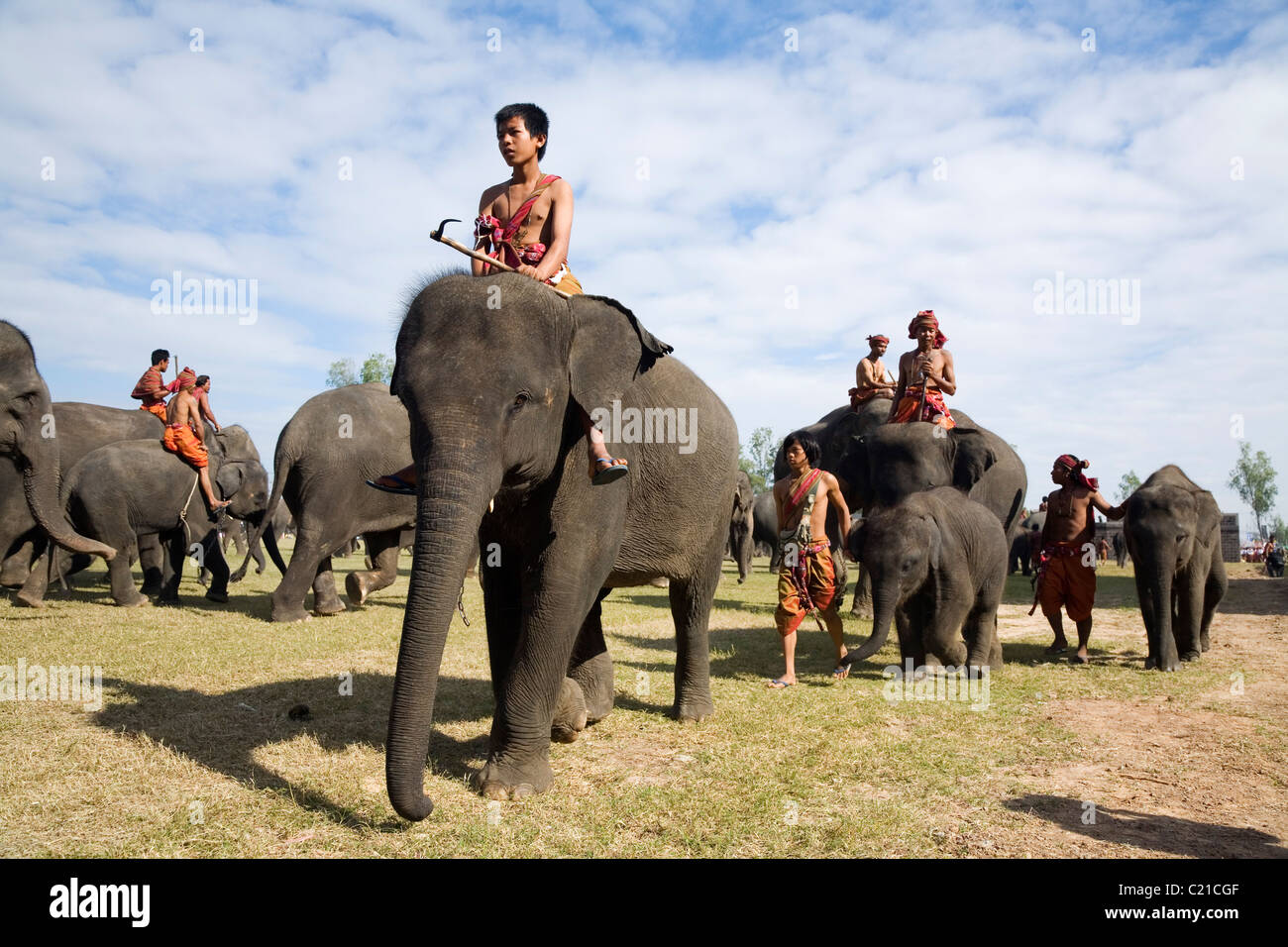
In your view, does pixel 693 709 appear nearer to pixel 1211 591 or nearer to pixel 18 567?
pixel 1211 591

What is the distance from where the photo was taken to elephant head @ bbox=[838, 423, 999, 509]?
11.3 metres

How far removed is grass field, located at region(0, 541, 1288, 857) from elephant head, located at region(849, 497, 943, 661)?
859mm

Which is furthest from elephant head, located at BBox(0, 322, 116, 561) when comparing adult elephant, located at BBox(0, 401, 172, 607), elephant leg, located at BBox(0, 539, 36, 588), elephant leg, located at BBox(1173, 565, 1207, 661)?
elephant leg, located at BBox(1173, 565, 1207, 661)

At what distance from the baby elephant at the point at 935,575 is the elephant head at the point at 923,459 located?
6.33 ft

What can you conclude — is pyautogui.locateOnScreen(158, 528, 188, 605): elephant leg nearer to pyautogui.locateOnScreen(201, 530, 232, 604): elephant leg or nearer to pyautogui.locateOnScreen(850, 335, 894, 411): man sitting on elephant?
pyautogui.locateOnScreen(201, 530, 232, 604): elephant leg

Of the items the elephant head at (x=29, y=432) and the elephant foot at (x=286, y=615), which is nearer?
the elephant head at (x=29, y=432)

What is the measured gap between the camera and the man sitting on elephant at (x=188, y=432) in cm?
1392

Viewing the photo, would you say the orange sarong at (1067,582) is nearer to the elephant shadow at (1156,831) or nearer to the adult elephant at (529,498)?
the adult elephant at (529,498)

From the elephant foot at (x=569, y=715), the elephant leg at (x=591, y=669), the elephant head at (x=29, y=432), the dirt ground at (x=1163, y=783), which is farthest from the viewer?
the elephant head at (x=29, y=432)

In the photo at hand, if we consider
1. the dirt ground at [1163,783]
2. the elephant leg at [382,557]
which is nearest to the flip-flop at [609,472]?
the dirt ground at [1163,783]

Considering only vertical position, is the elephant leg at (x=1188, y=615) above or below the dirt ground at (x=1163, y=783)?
above

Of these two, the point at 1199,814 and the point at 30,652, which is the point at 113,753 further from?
the point at 1199,814
